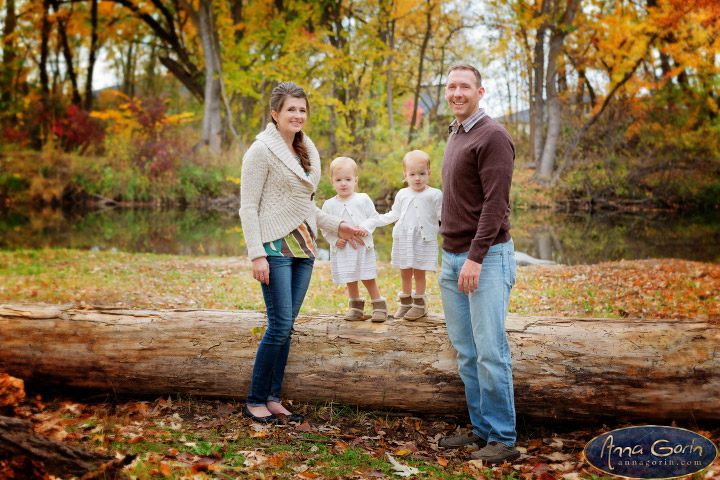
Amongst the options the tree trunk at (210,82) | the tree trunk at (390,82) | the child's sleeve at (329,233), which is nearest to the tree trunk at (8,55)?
the tree trunk at (210,82)

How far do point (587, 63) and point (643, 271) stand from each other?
2164 centimetres

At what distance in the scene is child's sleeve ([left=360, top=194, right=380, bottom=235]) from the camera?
4.54 m

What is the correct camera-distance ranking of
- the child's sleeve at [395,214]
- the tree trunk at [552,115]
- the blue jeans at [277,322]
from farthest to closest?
the tree trunk at [552,115] → the child's sleeve at [395,214] → the blue jeans at [277,322]

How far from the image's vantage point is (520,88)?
113 feet

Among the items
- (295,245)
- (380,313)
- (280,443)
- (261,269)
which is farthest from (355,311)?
(280,443)

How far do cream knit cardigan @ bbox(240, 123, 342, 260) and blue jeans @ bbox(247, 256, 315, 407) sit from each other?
0.19 meters

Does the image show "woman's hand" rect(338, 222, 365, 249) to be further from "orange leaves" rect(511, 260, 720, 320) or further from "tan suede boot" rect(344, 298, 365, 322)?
"orange leaves" rect(511, 260, 720, 320)

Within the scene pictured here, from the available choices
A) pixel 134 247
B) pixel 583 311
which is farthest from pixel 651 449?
pixel 134 247

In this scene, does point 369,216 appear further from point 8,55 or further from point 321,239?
point 8,55

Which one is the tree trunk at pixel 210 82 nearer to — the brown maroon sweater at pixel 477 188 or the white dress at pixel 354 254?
the white dress at pixel 354 254

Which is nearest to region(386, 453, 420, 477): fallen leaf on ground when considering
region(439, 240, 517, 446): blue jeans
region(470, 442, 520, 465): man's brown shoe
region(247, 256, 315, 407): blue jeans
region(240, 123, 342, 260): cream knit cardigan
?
region(470, 442, 520, 465): man's brown shoe

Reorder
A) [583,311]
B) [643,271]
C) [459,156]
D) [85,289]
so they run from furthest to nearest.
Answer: [643,271] → [85,289] → [583,311] → [459,156]

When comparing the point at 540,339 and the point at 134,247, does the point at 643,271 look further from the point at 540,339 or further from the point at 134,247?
the point at 134,247

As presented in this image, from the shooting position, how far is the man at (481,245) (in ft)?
11.0
